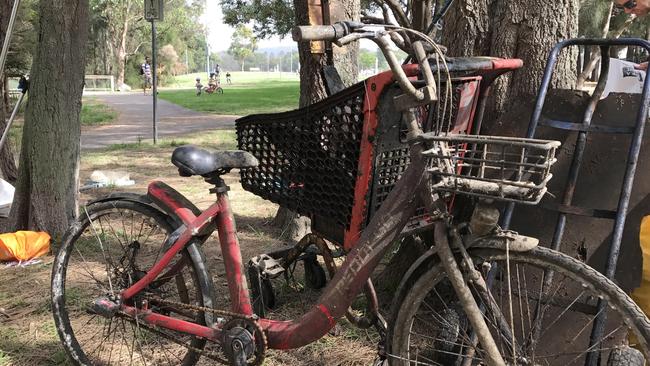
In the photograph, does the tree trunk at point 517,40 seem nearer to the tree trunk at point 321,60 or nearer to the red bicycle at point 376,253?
the red bicycle at point 376,253

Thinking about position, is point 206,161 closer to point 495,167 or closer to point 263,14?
point 495,167

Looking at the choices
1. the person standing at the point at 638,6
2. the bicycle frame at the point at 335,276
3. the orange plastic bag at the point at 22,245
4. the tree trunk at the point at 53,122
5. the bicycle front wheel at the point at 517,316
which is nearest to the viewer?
the bicycle front wheel at the point at 517,316

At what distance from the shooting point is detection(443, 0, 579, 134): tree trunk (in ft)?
10.2

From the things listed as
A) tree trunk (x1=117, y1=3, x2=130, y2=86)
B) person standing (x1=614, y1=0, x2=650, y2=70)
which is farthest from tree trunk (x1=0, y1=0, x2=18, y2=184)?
tree trunk (x1=117, y1=3, x2=130, y2=86)

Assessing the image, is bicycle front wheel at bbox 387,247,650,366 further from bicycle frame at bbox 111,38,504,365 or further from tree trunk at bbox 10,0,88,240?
tree trunk at bbox 10,0,88,240

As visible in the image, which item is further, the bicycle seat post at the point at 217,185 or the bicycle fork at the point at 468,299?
the bicycle seat post at the point at 217,185

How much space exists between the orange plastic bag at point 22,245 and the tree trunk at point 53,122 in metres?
0.21

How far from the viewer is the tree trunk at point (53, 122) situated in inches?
182

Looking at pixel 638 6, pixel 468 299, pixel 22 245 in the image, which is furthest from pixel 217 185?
pixel 22 245

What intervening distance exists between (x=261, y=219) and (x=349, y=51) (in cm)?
214

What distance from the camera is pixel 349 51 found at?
448 cm

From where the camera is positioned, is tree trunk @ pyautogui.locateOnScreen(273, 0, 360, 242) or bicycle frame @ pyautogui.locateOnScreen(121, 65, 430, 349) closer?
bicycle frame @ pyautogui.locateOnScreen(121, 65, 430, 349)

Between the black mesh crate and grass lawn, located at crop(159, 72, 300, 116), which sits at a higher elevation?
the black mesh crate

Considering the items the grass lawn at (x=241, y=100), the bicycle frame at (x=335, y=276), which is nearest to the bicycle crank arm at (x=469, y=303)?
the bicycle frame at (x=335, y=276)
